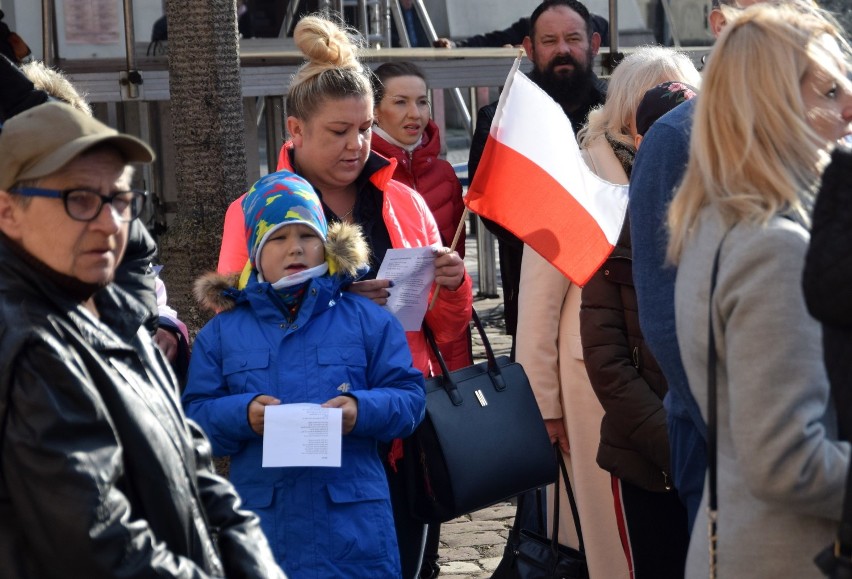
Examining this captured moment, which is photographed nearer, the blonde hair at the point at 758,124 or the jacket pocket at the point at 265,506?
the blonde hair at the point at 758,124

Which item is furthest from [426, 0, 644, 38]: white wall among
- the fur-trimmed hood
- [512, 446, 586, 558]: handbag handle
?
the fur-trimmed hood

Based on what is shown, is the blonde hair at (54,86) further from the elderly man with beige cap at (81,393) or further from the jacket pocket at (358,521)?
the elderly man with beige cap at (81,393)

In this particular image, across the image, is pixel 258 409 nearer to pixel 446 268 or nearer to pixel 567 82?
pixel 446 268

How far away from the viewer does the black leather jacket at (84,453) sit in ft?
7.09

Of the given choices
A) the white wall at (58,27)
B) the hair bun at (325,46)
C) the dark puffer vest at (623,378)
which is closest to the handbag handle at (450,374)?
the dark puffer vest at (623,378)

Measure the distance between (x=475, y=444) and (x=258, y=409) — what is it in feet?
2.91

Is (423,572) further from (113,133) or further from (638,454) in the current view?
(113,133)

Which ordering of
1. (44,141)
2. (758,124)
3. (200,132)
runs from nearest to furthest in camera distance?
(44,141) → (758,124) → (200,132)

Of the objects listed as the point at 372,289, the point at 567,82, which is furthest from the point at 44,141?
the point at 567,82

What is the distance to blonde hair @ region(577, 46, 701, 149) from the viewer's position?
4543mm

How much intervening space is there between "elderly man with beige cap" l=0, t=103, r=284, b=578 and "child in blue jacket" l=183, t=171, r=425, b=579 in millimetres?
1035

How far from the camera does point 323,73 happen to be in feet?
14.3

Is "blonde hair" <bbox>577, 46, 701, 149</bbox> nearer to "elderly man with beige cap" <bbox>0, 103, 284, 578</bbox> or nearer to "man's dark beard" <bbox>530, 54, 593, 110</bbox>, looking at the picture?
"man's dark beard" <bbox>530, 54, 593, 110</bbox>

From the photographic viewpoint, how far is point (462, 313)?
4547 mm
